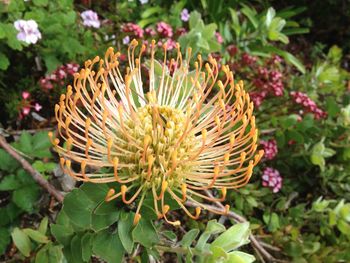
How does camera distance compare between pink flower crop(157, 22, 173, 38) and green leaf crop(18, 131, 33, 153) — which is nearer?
green leaf crop(18, 131, 33, 153)

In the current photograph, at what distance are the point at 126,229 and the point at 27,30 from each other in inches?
44.3

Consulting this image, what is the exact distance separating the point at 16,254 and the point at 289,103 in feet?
5.18

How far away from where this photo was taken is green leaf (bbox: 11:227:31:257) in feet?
5.32

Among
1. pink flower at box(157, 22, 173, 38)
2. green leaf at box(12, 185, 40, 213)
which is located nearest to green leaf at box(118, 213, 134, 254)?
green leaf at box(12, 185, 40, 213)

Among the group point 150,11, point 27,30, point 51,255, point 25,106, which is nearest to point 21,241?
point 51,255

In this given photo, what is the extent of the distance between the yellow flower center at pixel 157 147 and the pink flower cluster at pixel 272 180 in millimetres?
1047

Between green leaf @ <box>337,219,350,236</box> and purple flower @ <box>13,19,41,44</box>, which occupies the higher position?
purple flower @ <box>13,19,41,44</box>

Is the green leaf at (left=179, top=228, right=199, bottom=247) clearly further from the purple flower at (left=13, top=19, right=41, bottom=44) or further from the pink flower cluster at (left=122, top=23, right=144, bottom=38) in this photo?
the pink flower cluster at (left=122, top=23, right=144, bottom=38)

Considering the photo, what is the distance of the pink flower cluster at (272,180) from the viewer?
2242mm

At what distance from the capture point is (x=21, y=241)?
1.63 meters

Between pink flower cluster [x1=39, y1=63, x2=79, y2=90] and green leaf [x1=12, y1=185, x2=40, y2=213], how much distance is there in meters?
0.53

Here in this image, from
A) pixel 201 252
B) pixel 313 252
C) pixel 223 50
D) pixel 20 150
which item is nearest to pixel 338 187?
pixel 313 252

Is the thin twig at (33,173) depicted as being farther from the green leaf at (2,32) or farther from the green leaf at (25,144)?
the green leaf at (2,32)

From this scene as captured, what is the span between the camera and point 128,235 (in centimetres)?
121
